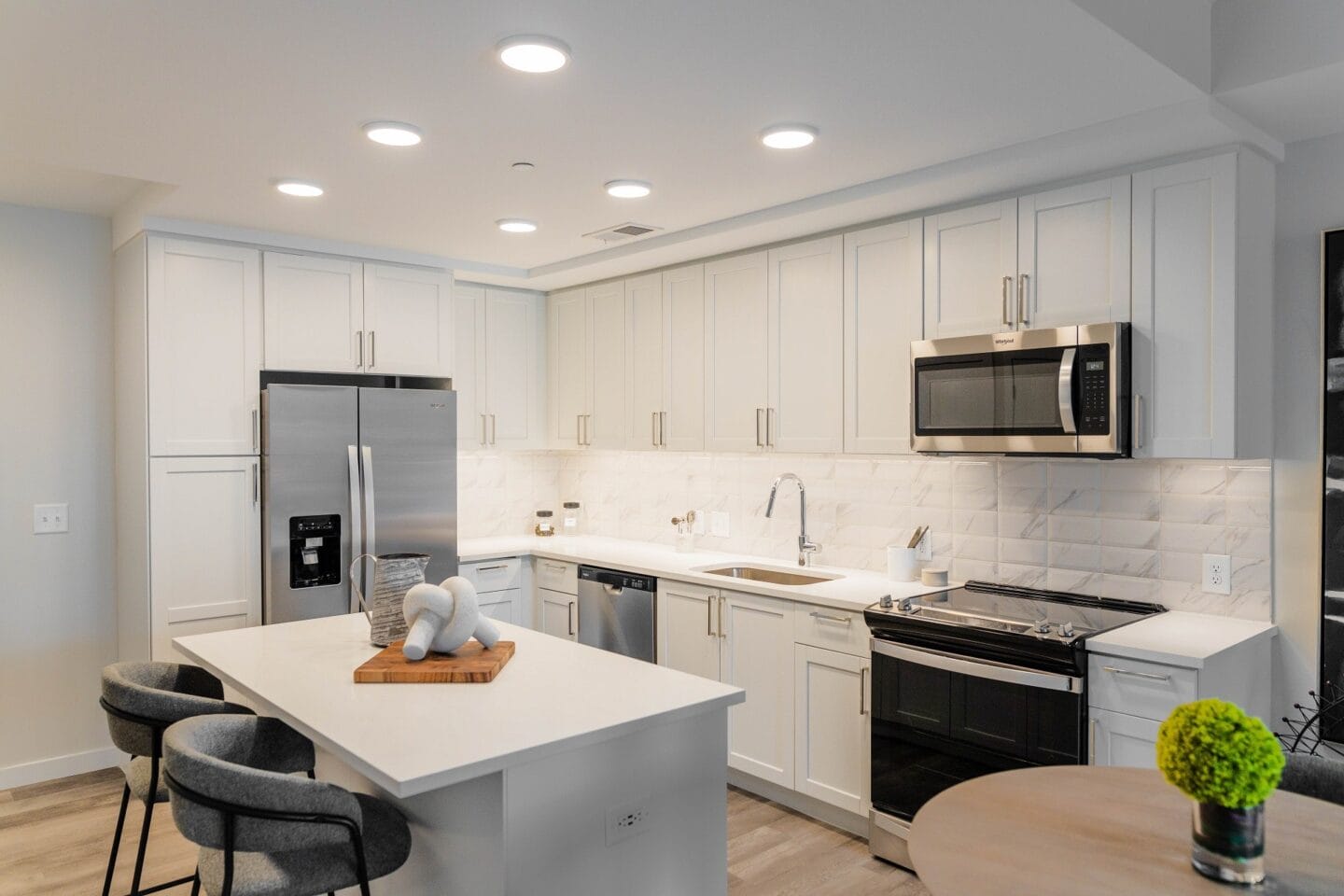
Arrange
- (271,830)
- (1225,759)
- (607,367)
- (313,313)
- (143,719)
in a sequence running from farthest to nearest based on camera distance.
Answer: (607,367), (313,313), (143,719), (271,830), (1225,759)

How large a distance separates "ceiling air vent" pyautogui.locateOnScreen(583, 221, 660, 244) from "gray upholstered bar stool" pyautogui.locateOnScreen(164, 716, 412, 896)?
2.63 metres

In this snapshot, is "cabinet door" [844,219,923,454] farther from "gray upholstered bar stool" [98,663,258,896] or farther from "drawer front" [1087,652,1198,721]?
"gray upholstered bar stool" [98,663,258,896]

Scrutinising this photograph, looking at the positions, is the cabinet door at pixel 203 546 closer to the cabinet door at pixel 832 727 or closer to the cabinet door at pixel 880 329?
the cabinet door at pixel 832 727

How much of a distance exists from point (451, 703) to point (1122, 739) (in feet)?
6.36

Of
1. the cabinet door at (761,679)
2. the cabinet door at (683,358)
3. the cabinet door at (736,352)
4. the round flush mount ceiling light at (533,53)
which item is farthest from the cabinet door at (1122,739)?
the round flush mount ceiling light at (533,53)

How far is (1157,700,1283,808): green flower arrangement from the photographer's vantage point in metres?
1.29

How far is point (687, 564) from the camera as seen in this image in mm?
4324

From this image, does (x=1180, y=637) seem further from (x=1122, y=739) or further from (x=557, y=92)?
(x=557, y=92)

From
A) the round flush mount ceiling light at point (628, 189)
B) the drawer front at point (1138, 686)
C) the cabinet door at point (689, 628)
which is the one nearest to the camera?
the drawer front at point (1138, 686)

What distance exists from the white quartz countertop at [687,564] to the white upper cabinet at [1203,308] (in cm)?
112

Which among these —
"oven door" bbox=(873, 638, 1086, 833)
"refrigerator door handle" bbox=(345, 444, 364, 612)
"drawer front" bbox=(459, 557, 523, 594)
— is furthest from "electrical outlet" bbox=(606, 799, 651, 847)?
"drawer front" bbox=(459, 557, 523, 594)

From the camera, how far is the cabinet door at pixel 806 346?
12.4ft

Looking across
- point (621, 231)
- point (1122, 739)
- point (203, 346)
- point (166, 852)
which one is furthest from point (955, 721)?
point (203, 346)

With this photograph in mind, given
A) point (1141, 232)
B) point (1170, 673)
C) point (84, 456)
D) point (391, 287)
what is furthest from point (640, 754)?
point (84, 456)
